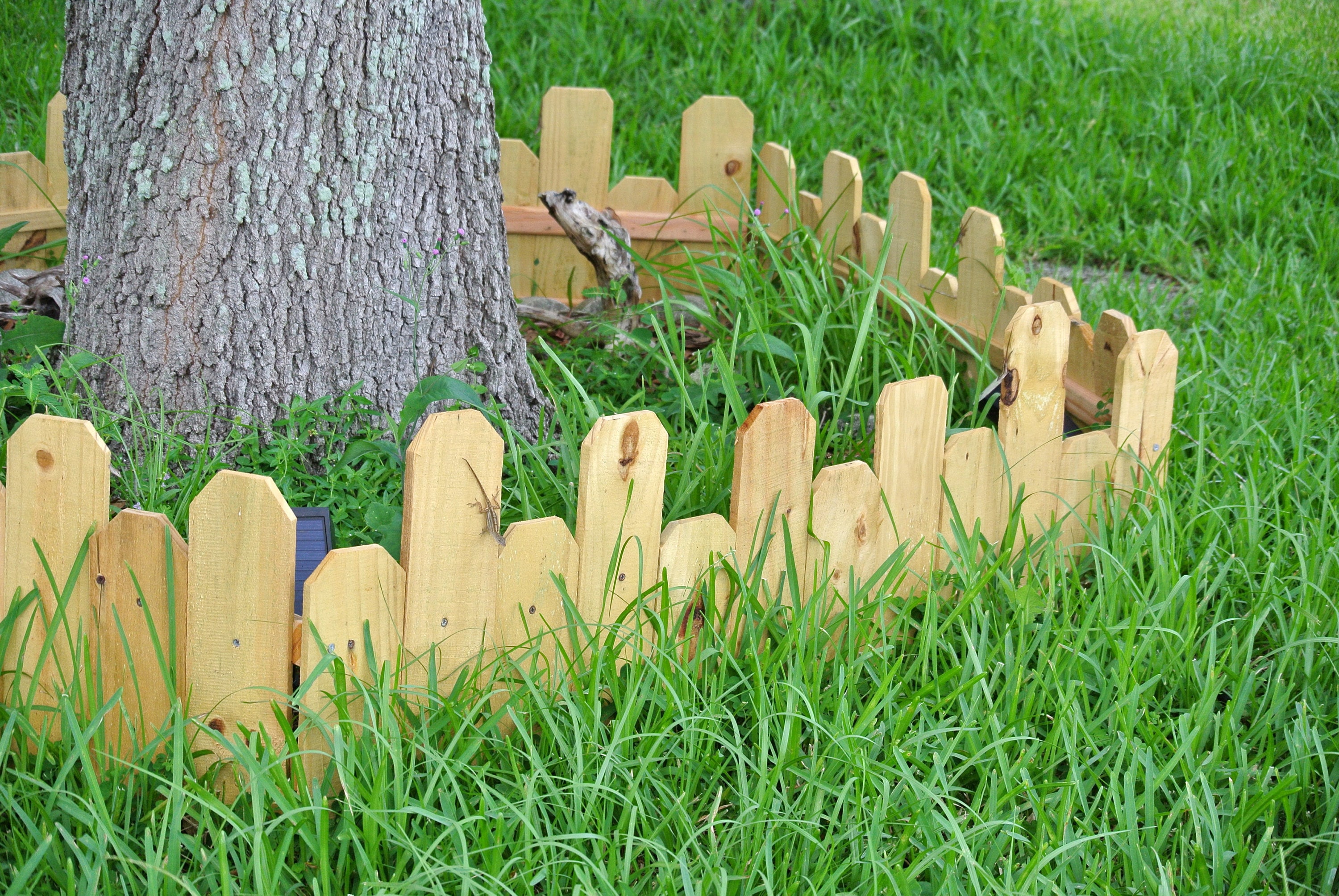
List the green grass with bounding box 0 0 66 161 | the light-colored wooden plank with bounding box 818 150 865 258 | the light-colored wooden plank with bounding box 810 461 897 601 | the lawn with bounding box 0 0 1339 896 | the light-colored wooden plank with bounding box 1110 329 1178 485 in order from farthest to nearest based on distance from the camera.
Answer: the green grass with bounding box 0 0 66 161 → the light-colored wooden plank with bounding box 818 150 865 258 → the light-colored wooden plank with bounding box 1110 329 1178 485 → the light-colored wooden plank with bounding box 810 461 897 601 → the lawn with bounding box 0 0 1339 896

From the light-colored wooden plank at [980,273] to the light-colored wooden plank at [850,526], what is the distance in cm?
83

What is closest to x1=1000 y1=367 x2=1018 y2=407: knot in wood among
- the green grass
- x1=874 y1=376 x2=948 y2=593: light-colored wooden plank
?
x1=874 y1=376 x2=948 y2=593: light-colored wooden plank

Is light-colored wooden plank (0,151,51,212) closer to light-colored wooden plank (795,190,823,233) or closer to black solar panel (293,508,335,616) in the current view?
black solar panel (293,508,335,616)

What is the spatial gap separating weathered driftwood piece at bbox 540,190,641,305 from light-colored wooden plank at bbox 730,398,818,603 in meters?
1.10

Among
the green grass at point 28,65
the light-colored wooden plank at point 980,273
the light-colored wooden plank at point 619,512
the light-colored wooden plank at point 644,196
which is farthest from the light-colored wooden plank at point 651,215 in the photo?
the green grass at point 28,65

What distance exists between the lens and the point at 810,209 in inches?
126

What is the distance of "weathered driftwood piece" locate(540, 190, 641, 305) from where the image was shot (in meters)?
2.86

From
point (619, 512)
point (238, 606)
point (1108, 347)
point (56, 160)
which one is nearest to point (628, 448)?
point (619, 512)

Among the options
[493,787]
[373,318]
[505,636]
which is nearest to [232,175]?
[373,318]

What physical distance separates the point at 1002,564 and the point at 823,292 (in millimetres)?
971

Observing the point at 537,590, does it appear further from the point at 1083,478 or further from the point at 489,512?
the point at 1083,478

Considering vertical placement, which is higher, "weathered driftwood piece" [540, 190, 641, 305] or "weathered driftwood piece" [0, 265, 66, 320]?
"weathered driftwood piece" [540, 190, 641, 305]

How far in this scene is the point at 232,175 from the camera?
2.11m

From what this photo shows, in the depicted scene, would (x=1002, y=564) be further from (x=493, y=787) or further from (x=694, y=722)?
(x=493, y=787)
